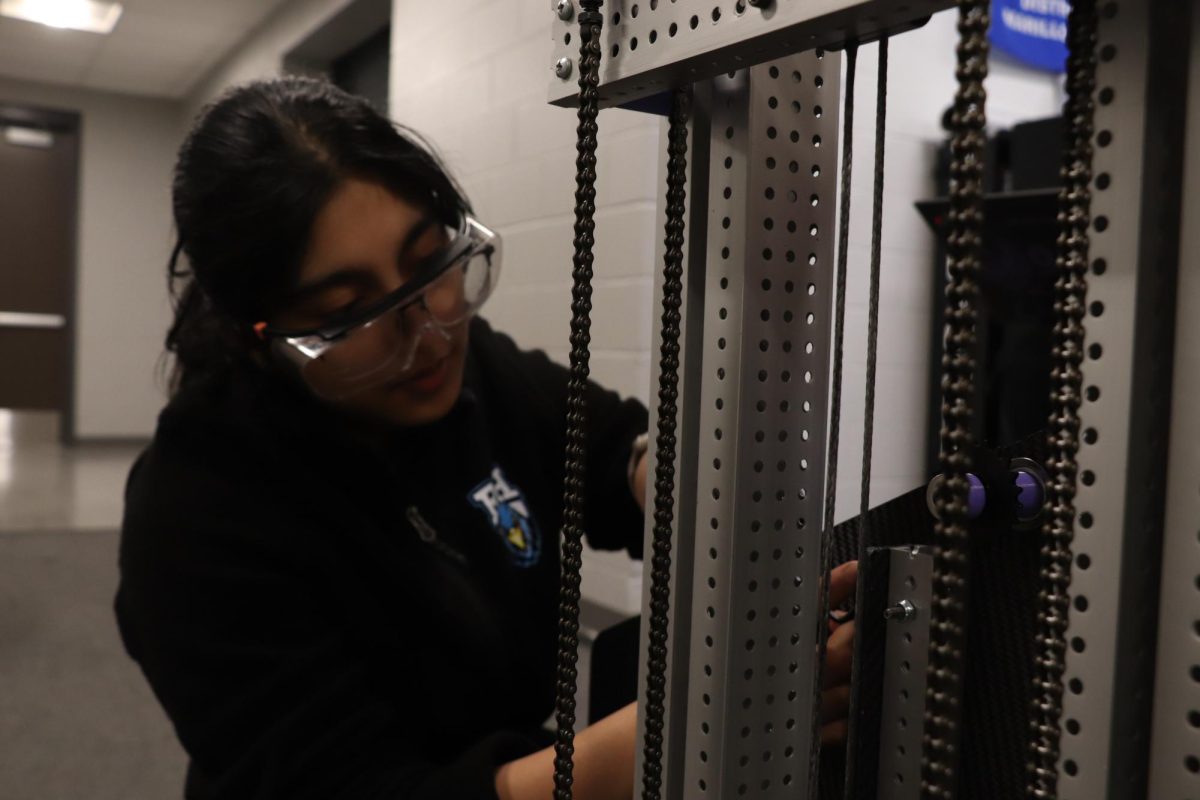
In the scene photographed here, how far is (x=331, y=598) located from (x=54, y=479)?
15.3 feet

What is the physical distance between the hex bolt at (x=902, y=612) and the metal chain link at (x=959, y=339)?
0.17 meters

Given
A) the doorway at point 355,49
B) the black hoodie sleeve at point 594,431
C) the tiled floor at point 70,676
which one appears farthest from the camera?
the doorway at point 355,49

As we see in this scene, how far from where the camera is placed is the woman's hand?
0.66 meters

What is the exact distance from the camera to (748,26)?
52 cm

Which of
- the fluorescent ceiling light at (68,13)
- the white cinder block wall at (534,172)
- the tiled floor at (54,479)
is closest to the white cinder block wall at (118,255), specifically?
the tiled floor at (54,479)

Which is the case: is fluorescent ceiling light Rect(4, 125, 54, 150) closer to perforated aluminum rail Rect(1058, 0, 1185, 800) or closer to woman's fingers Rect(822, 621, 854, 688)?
woman's fingers Rect(822, 621, 854, 688)

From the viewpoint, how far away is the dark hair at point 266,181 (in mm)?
903

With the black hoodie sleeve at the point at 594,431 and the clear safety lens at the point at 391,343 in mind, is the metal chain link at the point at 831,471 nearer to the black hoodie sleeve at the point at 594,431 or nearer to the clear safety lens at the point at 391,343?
the clear safety lens at the point at 391,343

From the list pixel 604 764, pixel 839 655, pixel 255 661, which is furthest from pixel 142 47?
pixel 839 655

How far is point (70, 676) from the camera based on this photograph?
7.80 ft

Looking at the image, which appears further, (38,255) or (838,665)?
(38,255)

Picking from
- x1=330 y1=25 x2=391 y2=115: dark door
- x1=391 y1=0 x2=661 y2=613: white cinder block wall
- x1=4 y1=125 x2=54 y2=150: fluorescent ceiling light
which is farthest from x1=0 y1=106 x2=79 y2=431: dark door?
x1=391 y1=0 x2=661 y2=613: white cinder block wall

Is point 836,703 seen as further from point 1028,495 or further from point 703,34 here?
point 703,34

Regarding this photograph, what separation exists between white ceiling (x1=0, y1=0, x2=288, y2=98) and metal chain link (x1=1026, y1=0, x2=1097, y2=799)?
436cm
